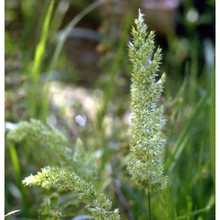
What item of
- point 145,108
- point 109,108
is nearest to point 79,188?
point 145,108

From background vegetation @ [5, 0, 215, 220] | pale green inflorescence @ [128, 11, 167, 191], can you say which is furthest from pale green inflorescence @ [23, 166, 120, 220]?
background vegetation @ [5, 0, 215, 220]

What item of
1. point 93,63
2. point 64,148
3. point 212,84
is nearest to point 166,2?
point 93,63

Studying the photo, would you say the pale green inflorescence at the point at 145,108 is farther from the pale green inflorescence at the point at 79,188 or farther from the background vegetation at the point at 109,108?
the background vegetation at the point at 109,108

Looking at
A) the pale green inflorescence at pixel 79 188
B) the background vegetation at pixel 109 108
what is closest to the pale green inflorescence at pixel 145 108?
the pale green inflorescence at pixel 79 188

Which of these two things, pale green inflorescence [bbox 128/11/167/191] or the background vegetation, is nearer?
pale green inflorescence [bbox 128/11/167/191]

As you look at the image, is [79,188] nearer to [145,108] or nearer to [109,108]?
[145,108]

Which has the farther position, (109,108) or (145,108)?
(109,108)

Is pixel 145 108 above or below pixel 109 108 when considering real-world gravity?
below

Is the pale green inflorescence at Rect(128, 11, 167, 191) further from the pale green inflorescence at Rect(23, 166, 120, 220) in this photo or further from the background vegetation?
the background vegetation
